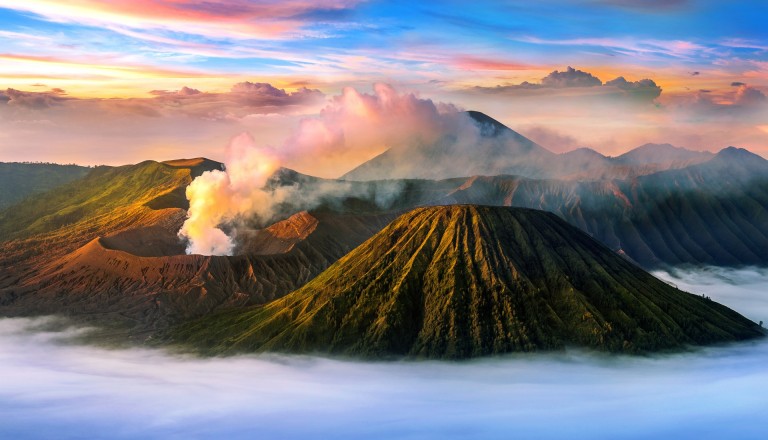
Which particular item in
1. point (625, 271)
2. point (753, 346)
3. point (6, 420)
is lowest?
point (6, 420)

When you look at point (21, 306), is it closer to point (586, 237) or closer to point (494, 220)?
point (494, 220)

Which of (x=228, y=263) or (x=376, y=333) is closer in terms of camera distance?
(x=376, y=333)

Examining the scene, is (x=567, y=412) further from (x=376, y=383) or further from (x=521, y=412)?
(x=376, y=383)

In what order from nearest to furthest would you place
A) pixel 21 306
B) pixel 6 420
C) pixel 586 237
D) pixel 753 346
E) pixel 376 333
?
pixel 6 420 < pixel 376 333 < pixel 753 346 < pixel 586 237 < pixel 21 306

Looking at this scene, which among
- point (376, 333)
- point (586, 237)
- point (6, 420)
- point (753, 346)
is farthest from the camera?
point (586, 237)

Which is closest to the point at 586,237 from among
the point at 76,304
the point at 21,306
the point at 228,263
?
the point at 228,263

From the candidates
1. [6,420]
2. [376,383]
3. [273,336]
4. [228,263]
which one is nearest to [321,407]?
[376,383]

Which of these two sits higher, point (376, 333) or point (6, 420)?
point (376, 333)
